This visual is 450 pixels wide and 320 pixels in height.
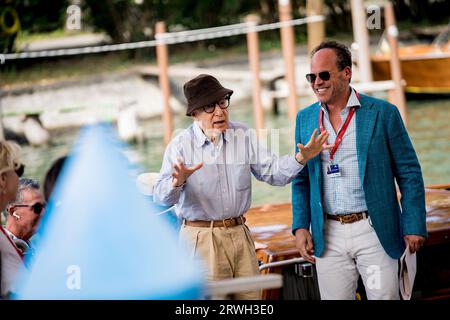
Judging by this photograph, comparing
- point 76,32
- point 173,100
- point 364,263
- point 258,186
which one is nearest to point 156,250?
point 364,263

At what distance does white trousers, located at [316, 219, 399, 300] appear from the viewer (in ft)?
8.80

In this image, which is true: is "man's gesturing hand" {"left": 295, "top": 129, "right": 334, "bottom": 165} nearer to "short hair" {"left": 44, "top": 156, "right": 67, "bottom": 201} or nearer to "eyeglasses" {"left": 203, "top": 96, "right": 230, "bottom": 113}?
"eyeglasses" {"left": 203, "top": 96, "right": 230, "bottom": 113}

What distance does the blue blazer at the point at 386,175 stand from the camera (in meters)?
2.66

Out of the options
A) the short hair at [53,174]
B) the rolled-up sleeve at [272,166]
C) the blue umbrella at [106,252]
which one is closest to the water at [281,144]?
the short hair at [53,174]

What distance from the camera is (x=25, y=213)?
10.3ft

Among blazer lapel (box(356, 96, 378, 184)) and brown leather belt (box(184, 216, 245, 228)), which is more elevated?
blazer lapel (box(356, 96, 378, 184))

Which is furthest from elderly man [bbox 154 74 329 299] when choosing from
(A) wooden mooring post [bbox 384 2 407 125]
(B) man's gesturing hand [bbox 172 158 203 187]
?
(A) wooden mooring post [bbox 384 2 407 125]

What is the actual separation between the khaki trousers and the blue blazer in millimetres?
254

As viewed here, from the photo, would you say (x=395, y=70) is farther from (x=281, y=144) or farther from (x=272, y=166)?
(x=272, y=166)

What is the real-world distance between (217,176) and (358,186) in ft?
1.49

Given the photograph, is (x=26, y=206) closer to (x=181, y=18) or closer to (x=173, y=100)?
(x=173, y=100)

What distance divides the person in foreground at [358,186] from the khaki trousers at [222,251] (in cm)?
24

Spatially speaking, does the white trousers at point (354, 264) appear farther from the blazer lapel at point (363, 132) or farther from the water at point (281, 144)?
the water at point (281, 144)

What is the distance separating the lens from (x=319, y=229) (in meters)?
2.74
